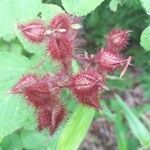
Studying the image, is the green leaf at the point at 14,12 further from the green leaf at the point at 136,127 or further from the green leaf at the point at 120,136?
the green leaf at the point at 120,136

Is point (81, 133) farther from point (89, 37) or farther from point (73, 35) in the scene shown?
point (89, 37)

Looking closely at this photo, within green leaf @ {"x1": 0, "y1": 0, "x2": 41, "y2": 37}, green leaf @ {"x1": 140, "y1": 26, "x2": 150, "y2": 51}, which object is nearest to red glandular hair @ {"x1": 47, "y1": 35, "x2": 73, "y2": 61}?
green leaf @ {"x1": 0, "y1": 0, "x2": 41, "y2": 37}

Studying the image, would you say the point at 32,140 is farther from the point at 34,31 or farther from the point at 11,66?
the point at 34,31

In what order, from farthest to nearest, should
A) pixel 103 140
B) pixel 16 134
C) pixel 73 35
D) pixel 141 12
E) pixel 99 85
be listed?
pixel 103 140
pixel 141 12
pixel 16 134
pixel 73 35
pixel 99 85

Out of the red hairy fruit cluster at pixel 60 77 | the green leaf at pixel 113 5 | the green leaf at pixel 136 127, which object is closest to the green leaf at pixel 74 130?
the red hairy fruit cluster at pixel 60 77

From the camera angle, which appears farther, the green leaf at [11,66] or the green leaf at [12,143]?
the green leaf at [12,143]

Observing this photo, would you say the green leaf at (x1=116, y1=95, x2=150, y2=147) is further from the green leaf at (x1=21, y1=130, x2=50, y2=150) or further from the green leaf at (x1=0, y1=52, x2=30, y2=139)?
the green leaf at (x1=0, y1=52, x2=30, y2=139)

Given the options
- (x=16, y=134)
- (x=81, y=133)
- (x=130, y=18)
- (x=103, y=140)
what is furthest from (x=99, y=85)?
(x=103, y=140)
